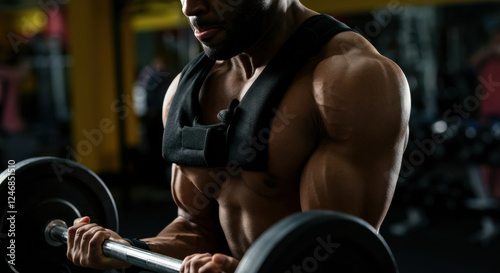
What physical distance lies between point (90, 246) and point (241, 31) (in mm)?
443

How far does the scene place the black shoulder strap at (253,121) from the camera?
34.7 inches

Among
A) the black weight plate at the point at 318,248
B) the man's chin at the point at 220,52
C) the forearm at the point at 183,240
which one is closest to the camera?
the black weight plate at the point at 318,248

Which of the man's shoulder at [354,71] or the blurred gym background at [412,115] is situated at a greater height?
the man's shoulder at [354,71]

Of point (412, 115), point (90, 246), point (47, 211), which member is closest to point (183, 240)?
point (90, 246)

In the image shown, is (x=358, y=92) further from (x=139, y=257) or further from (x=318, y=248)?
(x=139, y=257)

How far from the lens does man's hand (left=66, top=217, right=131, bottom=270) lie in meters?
0.97

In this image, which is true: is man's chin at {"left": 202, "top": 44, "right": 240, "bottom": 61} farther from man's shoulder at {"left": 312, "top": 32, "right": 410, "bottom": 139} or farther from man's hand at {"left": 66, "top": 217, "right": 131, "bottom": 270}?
man's hand at {"left": 66, "top": 217, "right": 131, "bottom": 270}

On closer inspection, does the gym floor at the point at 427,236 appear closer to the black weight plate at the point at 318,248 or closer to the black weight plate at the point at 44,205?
the black weight plate at the point at 44,205

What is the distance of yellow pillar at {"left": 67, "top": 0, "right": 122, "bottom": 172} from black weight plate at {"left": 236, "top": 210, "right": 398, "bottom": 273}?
4603mm

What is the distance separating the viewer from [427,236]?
368 cm
